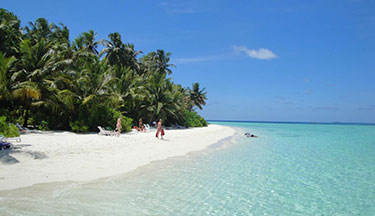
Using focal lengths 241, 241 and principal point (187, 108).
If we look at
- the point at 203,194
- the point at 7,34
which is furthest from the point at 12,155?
the point at 7,34

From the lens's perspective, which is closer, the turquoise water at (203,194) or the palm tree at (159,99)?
the turquoise water at (203,194)

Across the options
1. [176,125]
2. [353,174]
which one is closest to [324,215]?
[353,174]

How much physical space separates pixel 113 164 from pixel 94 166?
701 millimetres

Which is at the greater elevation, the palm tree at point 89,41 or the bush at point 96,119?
the palm tree at point 89,41

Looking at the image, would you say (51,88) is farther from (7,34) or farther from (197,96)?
(197,96)

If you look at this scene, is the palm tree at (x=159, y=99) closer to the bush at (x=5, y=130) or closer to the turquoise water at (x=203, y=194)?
the turquoise water at (x=203, y=194)

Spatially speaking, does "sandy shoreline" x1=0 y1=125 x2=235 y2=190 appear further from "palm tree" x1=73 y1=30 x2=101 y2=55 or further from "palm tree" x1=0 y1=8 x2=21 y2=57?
"palm tree" x1=73 y1=30 x2=101 y2=55

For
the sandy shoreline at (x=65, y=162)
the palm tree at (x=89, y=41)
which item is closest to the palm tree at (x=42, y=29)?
the palm tree at (x=89, y=41)

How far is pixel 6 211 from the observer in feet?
13.2

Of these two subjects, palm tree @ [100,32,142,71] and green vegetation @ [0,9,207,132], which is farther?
palm tree @ [100,32,142,71]

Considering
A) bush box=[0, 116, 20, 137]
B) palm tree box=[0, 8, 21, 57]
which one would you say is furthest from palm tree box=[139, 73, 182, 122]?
bush box=[0, 116, 20, 137]

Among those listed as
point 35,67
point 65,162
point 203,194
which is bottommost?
point 203,194

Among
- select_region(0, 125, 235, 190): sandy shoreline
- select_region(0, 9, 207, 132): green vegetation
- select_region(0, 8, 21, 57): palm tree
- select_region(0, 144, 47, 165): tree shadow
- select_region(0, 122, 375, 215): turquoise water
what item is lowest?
select_region(0, 122, 375, 215): turquoise water

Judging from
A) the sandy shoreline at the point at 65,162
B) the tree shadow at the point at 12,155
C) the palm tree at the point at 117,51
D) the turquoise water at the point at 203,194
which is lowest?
the turquoise water at the point at 203,194
